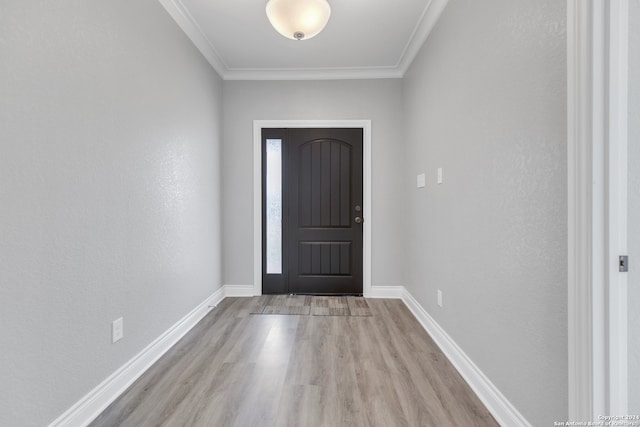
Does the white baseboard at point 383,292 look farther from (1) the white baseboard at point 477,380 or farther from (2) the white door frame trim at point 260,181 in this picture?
(1) the white baseboard at point 477,380

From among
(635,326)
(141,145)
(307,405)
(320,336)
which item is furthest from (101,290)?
(635,326)

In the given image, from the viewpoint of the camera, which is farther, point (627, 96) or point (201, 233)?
point (201, 233)

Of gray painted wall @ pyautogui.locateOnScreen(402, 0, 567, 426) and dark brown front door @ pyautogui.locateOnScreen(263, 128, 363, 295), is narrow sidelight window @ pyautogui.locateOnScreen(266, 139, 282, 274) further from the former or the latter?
gray painted wall @ pyautogui.locateOnScreen(402, 0, 567, 426)

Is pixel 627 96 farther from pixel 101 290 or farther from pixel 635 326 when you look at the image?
pixel 101 290

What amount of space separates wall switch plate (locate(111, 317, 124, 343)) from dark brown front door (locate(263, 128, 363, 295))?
191 cm

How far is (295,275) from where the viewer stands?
3.57 meters

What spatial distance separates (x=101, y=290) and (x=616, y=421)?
223 centimetres

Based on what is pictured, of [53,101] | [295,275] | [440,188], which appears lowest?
[295,275]

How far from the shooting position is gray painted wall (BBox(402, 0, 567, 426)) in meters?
1.14

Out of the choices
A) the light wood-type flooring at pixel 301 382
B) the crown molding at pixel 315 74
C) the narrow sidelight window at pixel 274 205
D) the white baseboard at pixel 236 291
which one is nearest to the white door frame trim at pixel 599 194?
the light wood-type flooring at pixel 301 382

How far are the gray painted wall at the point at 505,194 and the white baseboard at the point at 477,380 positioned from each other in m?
0.05

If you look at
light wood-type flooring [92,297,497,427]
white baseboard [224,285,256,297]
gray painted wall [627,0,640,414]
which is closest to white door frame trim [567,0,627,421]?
gray painted wall [627,0,640,414]

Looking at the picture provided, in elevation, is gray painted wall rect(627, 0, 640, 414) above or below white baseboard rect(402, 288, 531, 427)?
above

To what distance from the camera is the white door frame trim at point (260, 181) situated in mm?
3455
